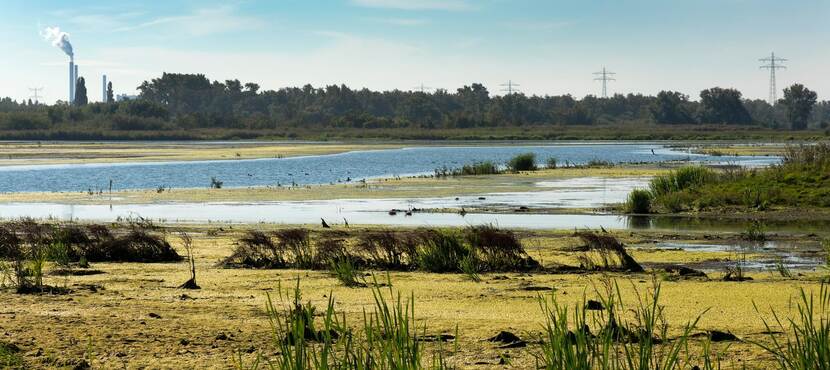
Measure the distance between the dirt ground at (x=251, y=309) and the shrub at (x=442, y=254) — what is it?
503mm

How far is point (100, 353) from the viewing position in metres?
8.98

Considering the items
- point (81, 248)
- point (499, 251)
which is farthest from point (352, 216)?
point (499, 251)

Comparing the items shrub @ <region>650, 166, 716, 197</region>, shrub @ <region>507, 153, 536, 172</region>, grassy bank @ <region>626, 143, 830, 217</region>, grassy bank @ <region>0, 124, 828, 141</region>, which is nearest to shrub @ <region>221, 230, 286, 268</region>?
grassy bank @ <region>626, 143, 830, 217</region>

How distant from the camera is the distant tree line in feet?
430

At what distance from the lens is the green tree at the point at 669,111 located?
162 meters

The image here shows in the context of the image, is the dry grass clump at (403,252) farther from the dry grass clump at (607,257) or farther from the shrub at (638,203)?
the shrub at (638,203)

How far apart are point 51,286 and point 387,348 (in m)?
8.41

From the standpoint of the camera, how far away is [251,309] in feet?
37.1

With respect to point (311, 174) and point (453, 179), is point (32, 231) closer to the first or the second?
point (453, 179)

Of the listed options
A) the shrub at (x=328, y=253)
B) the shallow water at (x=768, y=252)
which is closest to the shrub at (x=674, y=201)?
the shallow water at (x=768, y=252)

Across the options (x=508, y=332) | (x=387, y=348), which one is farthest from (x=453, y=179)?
(x=387, y=348)

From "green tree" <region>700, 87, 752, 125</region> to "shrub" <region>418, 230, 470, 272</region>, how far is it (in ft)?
505

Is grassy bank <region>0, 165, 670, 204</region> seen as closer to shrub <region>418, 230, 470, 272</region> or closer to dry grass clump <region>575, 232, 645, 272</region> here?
dry grass clump <region>575, 232, 645, 272</region>

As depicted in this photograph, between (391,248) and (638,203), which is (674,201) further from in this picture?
(391,248)
